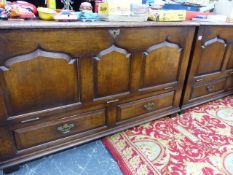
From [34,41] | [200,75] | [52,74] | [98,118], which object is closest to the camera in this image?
[34,41]

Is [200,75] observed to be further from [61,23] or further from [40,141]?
[40,141]

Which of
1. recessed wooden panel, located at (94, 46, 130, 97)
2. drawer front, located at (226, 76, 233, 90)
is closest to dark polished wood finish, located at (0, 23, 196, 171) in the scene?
recessed wooden panel, located at (94, 46, 130, 97)

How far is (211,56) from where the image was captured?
5.32 ft

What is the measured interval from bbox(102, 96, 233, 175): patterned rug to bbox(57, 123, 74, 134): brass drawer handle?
318mm

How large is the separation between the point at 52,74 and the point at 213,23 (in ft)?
4.12

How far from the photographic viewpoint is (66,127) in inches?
47.0

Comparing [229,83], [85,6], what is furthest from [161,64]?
[229,83]

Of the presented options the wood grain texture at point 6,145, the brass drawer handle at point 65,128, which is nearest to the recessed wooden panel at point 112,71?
the brass drawer handle at point 65,128

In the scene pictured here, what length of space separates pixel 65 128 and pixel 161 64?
2.66 feet

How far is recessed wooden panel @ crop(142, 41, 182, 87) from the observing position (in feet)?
4.24

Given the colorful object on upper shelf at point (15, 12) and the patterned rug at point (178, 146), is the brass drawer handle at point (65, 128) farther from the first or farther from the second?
the colorful object on upper shelf at point (15, 12)

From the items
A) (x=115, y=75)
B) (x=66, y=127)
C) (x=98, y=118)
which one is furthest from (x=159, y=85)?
(x=66, y=127)

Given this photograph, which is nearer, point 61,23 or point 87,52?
point 61,23

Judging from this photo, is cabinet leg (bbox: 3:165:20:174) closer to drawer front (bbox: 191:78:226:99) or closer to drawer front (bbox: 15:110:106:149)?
drawer front (bbox: 15:110:106:149)
